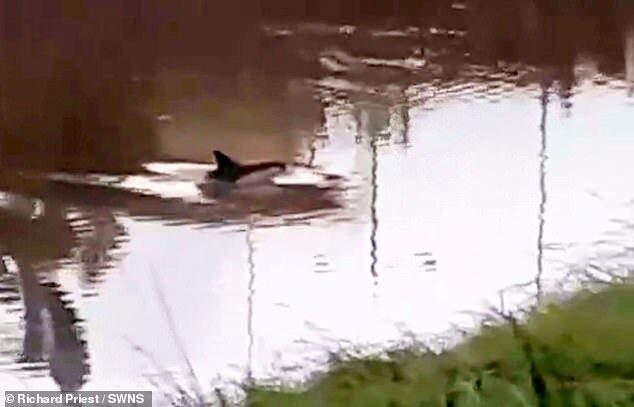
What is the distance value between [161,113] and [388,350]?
277 millimetres

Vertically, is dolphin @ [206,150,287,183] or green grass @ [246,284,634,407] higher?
dolphin @ [206,150,287,183]

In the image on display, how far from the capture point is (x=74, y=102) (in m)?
0.86

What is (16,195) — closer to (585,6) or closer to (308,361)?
(308,361)

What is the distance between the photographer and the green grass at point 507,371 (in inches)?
32.6

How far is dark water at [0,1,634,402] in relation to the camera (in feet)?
2.79

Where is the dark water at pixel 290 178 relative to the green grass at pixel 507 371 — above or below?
above

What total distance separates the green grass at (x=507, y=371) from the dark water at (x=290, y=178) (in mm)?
24

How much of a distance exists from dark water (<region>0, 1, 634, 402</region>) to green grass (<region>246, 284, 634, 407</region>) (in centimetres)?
2

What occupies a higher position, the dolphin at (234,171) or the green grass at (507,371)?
the dolphin at (234,171)

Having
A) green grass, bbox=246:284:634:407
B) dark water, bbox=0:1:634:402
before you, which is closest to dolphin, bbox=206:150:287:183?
dark water, bbox=0:1:634:402

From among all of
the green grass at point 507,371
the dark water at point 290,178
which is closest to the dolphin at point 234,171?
the dark water at point 290,178

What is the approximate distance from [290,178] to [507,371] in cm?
24

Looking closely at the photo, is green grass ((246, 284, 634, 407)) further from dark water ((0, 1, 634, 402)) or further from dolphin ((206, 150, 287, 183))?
dolphin ((206, 150, 287, 183))

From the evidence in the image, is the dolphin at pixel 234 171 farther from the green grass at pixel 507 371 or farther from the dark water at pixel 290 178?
the green grass at pixel 507 371
